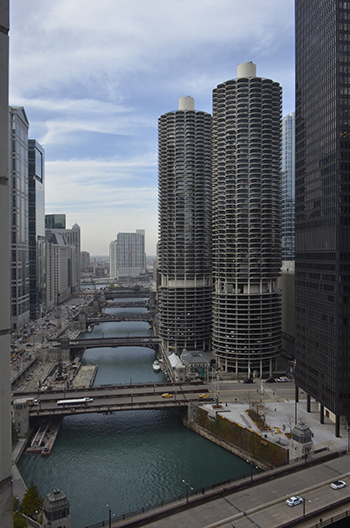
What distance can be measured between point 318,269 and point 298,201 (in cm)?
1452

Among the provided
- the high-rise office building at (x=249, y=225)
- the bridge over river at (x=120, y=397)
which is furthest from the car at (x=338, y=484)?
the high-rise office building at (x=249, y=225)

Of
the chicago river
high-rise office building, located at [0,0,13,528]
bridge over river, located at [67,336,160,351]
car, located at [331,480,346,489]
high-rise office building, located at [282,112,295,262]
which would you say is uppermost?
high-rise office building, located at [282,112,295,262]

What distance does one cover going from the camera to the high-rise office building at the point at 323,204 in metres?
59.3

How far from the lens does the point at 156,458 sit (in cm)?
6219

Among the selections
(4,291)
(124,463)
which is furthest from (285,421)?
(4,291)

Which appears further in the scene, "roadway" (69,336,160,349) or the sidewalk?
"roadway" (69,336,160,349)

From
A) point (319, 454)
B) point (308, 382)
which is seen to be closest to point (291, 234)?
point (308, 382)

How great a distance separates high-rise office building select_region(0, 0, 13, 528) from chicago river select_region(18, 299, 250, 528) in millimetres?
45207

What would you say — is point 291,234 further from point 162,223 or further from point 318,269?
point 318,269

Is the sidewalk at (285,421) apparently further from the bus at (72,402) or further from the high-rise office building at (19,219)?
the high-rise office building at (19,219)

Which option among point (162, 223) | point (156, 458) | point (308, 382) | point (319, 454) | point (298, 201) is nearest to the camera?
point (319, 454)

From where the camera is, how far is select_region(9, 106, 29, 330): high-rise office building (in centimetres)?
15238

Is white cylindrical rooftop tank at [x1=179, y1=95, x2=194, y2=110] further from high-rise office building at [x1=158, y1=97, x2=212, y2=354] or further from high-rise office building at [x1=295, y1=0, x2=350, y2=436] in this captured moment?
high-rise office building at [x1=295, y1=0, x2=350, y2=436]

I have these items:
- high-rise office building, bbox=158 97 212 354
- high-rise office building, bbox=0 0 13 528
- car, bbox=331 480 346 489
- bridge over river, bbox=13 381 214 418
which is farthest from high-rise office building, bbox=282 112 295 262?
high-rise office building, bbox=0 0 13 528
